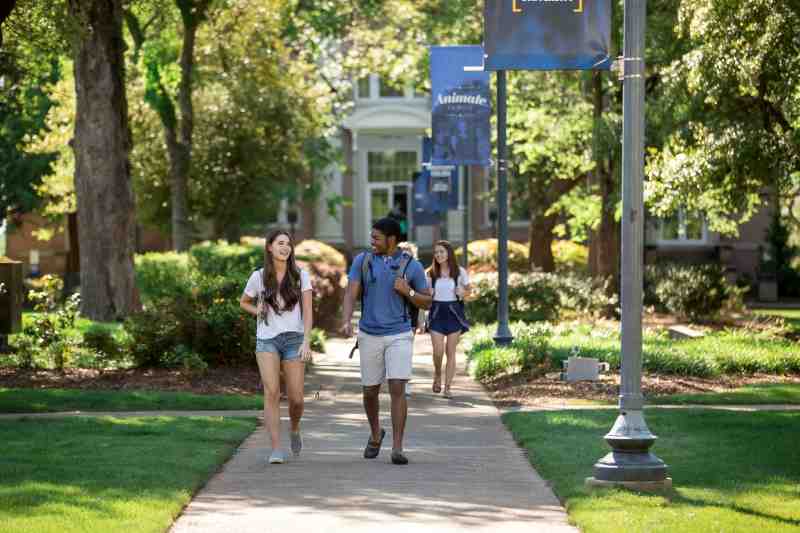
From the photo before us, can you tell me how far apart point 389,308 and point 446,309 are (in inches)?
224

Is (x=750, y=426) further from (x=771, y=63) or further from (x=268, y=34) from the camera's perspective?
(x=268, y=34)

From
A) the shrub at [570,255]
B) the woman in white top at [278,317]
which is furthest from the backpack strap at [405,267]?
the shrub at [570,255]

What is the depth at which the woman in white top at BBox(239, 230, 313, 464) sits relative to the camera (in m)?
11.7

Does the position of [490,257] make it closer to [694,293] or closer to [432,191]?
[432,191]

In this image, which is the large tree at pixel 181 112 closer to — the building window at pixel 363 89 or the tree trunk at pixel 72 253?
the tree trunk at pixel 72 253

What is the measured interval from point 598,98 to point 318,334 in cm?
908

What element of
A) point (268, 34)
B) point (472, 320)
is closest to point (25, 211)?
point (268, 34)

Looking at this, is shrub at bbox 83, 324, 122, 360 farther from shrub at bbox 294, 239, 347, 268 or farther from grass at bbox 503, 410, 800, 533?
shrub at bbox 294, 239, 347, 268

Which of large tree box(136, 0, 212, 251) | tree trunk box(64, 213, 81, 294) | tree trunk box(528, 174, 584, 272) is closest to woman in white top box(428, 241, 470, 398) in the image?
large tree box(136, 0, 212, 251)

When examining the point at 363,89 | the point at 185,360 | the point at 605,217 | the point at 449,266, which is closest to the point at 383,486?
the point at 449,266

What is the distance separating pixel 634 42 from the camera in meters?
10.4

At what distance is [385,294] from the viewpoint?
11703mm

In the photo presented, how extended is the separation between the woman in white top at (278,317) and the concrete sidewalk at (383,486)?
1.96 feet

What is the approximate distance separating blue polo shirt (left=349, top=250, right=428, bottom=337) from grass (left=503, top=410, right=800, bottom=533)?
1548mm
